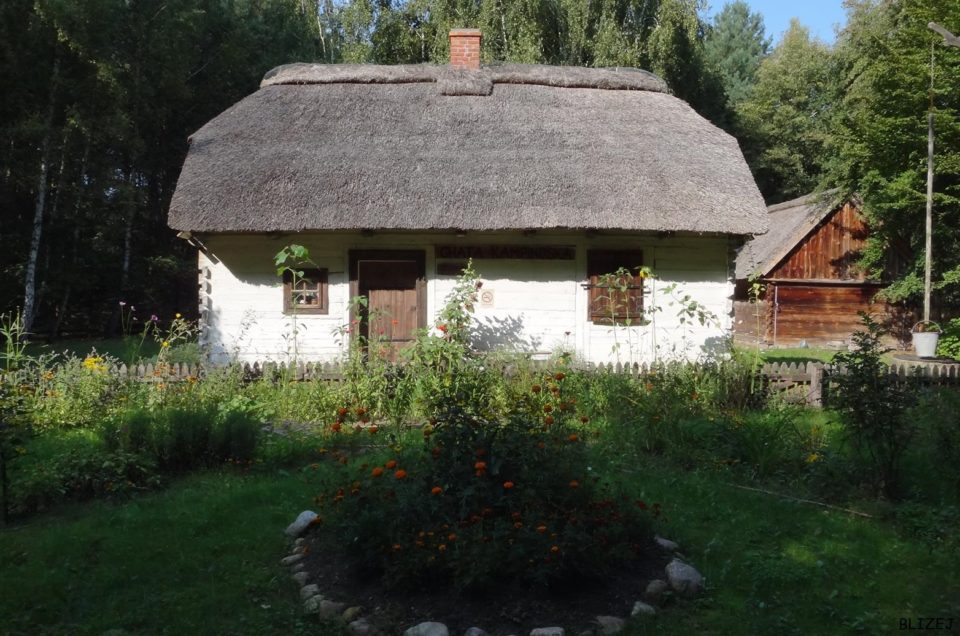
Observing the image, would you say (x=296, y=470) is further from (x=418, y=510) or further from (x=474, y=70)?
(x=474, y=70)

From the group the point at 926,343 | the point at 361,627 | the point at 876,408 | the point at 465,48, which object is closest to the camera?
the point at 361,627

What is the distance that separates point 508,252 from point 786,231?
13227mm

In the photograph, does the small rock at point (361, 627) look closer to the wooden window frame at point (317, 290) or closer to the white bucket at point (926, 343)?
the wooden window frame at point (317, 290)

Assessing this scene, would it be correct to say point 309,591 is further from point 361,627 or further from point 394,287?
point 394,287

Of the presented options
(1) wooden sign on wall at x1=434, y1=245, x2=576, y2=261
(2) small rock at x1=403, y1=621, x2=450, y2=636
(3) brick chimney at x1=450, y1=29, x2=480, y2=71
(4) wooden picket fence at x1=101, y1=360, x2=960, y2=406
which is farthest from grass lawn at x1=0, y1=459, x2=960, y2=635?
(3) brick chimney at x1=450, y1=29, x2=480, y2=71

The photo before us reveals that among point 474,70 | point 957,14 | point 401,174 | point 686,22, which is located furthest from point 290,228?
point 686,22

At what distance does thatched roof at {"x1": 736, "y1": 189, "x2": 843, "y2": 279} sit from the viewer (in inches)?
762

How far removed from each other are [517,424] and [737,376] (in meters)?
5.07

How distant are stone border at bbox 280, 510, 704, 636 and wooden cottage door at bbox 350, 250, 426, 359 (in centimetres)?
664

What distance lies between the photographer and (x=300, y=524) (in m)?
4.76

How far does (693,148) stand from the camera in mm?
11734

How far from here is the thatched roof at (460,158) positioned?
9.99 meters

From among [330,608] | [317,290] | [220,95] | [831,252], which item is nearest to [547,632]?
[330,608]

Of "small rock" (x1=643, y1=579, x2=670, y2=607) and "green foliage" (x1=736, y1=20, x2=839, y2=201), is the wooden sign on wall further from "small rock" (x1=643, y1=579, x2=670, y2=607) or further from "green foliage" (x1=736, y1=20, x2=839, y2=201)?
"green foliage" (x1=736, y1=20, x2=839, y2=201)
